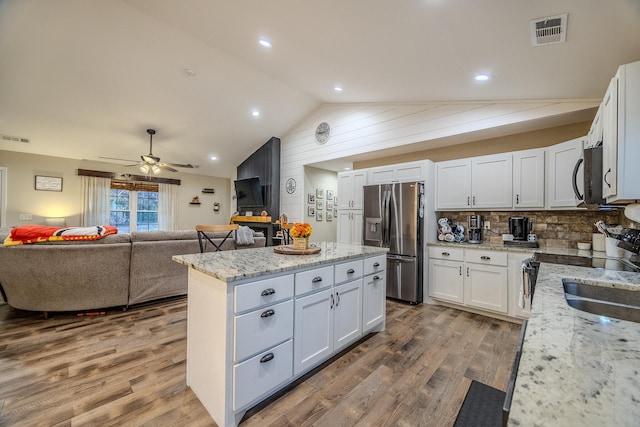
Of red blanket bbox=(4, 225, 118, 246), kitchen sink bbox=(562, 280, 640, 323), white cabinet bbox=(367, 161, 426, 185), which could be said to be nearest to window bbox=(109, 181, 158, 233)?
red blanket bbox=(4, 225, 118, 246)

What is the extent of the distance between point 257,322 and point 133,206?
7539 millimetres

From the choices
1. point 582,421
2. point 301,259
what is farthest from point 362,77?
point 582,421

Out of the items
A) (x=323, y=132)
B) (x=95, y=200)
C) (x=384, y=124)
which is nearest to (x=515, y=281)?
(x=384, y=124)

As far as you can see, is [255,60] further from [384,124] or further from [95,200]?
[95,200]

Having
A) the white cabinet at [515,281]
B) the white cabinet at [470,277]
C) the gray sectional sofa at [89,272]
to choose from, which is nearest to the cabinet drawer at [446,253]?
the white cabinet at [470,277]

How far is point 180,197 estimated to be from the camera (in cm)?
806

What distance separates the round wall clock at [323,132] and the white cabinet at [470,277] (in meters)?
2.98

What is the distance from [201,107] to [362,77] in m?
3.32

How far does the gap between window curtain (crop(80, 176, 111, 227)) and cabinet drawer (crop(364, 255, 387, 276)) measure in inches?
290

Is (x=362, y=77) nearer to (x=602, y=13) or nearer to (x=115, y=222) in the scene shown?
(x=602, y=13)

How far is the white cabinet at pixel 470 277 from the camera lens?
3256mm

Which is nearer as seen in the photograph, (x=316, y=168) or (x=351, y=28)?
(x=351, y=28)

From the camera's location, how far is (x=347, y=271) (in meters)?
2.36

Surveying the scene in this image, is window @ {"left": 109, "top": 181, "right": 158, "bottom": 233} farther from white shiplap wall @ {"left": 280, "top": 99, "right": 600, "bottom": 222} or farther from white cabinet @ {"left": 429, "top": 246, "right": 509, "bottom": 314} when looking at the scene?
white cabinet @ {"left": 429, "top": 246, "right": 509, "bottom": 314}
